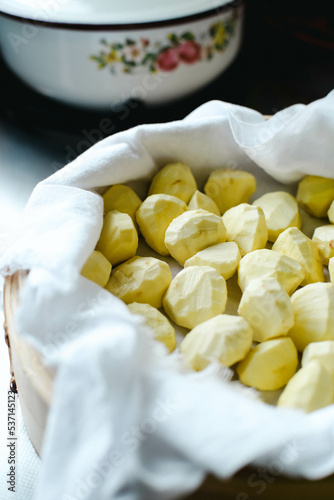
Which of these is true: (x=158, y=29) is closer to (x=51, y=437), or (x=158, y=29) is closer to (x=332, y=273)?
(x=332, y=273)

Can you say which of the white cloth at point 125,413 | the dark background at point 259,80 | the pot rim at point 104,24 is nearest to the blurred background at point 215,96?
the dark background at point 259,80

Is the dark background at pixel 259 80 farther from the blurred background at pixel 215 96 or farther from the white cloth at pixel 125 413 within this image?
the white cloth at pixel 125 413

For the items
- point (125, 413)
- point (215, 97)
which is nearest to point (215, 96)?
point (215, 97)

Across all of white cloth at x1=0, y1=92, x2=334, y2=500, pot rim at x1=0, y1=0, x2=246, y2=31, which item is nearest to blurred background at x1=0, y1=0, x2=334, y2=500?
pot rim at x1=0, y1=0, x2=246, y2=31

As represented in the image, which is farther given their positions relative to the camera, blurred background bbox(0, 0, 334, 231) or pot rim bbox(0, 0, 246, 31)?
blurred background bbox(0, 0, 334, 231)

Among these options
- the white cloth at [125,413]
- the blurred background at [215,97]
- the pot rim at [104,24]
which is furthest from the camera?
the blurred background at [215,97]

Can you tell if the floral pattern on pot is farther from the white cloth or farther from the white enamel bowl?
the white cloth

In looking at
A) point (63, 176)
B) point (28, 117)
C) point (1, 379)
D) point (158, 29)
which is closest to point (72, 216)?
point (63, 176)

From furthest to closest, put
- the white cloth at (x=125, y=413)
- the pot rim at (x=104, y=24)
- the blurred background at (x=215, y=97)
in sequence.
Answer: the blurred background at (x=215, y=97)
the pot rim at (x=104, y=24)
the white cloth at (x=125, y=413)
